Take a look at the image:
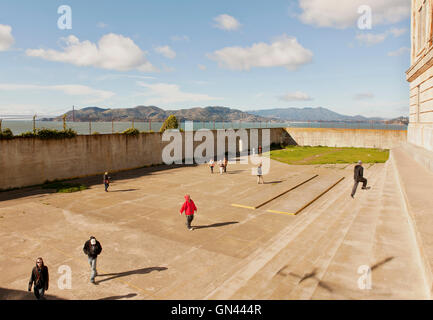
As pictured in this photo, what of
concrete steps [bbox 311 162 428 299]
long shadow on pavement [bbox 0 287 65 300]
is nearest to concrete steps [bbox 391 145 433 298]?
concrete steps [bbox 311 162 428 299]

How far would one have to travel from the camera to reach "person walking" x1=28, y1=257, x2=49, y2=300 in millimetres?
6809

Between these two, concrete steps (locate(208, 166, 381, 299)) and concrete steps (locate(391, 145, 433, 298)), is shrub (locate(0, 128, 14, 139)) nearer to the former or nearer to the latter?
concrete steps (locate(208, 166, 381, 299))

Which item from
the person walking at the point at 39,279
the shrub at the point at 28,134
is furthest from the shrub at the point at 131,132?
the person walking at the point at 39,279

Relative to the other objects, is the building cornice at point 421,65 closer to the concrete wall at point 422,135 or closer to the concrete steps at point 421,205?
the concrete wall at point 422,135

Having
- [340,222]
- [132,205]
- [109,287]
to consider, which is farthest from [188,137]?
[109,287]

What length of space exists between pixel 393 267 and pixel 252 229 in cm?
578

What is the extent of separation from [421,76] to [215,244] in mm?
15499

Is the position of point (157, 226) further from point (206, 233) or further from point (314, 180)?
point (314, 180)

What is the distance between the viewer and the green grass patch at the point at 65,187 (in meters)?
18.7

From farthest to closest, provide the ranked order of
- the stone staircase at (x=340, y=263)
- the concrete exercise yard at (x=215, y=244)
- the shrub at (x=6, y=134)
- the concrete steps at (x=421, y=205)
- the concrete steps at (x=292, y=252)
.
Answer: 1. the shrub at (x=6, y=134)
2. the concrete exercise yard at (x=215, y=244)
3. the concrete steps at (x=292, y=252)
4. the stone staircase at (x=340, y=263)
5. the concrete steps at (x=421, y=205)

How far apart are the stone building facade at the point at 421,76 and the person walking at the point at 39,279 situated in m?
16.8

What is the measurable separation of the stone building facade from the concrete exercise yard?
3.51 meters

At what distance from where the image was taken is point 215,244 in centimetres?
1024
